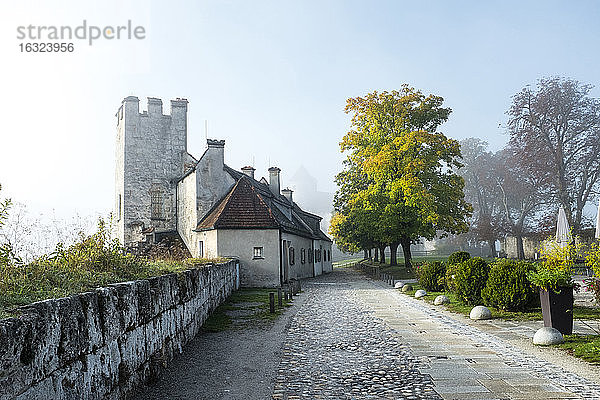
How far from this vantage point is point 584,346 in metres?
8.71

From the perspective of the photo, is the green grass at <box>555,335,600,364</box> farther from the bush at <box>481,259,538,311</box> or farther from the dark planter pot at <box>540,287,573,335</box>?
the bush at <box>481,259,538,311</box>

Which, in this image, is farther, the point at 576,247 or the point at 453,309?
the point at 453,309

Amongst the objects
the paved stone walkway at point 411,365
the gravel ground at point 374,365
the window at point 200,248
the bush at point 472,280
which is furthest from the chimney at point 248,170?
the gravel ground at point 374,365

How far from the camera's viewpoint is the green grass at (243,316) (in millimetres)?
12523

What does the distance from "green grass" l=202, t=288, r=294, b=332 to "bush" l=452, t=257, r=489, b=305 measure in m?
5.37

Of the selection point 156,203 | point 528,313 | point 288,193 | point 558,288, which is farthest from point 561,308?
point 288,193

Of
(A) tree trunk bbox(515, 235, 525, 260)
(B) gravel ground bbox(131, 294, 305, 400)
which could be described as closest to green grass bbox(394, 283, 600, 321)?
(B) gravel ground bbox(131, 294, 305, 400)

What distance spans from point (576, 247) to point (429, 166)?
1874cm

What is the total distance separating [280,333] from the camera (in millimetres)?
11523

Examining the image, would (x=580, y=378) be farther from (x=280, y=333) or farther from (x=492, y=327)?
(x=280, y=333)

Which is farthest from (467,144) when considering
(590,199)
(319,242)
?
(319,242)

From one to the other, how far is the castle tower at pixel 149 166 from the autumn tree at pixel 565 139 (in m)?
27.3

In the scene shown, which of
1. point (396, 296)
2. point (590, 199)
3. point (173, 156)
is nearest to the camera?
point (396, 296)

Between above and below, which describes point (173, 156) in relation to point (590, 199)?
above
